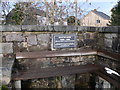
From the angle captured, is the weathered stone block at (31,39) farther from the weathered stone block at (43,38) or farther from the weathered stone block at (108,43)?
the weathered stone block at (108,43)

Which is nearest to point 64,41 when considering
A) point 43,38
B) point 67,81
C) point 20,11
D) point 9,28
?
point 43,38

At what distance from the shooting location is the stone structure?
78.0 inches

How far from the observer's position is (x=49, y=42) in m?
2.18

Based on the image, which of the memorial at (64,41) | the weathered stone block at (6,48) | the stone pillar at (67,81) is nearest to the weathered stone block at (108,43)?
the memorial at (64,41)

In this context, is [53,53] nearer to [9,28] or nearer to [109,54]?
[9,28]

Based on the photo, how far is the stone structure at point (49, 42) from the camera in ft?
Result: 6.50

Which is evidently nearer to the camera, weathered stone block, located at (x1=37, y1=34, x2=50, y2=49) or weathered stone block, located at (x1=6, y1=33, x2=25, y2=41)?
weathered stone block, located at (x1=6, y1=33, x2=25, y2=41)

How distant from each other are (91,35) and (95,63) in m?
0.62

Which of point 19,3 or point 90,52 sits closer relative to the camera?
point 90,52

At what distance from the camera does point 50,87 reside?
2.25 metres

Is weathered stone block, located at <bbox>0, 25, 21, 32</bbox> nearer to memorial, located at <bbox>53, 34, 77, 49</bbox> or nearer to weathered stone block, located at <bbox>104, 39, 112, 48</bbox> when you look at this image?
memorial, located at <bbox>53, 34, 77, 49</bbox>

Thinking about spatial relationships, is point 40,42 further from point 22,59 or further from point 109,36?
point 109,36

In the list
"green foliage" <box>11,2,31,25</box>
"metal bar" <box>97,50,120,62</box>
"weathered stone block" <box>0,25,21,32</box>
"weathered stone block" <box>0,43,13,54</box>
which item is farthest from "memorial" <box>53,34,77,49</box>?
"green foliage" <box>11,2,31,25</box>

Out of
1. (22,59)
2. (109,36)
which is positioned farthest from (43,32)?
(109,36)
